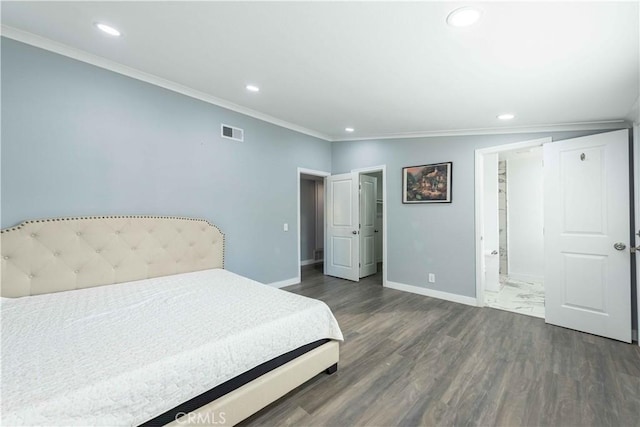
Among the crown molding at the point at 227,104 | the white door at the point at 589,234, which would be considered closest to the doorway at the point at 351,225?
the crown molding at the point at 227,104

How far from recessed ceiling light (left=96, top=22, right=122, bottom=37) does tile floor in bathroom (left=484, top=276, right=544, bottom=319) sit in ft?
16.4

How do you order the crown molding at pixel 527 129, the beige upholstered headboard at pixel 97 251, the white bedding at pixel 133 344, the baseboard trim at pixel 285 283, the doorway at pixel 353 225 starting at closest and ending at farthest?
1. the white bedding at pixel 133 344
2. the beige upholstered headboard at pixel 97 251
3. the crown molding at pixel 527 129
4. the baseboard trim at pixel 285 283
5. the doorway at pixel 353 225

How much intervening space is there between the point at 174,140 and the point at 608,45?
3842mm

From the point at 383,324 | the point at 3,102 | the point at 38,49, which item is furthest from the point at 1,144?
the point at 383,324

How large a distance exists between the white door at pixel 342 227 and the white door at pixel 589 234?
2676 millimetres

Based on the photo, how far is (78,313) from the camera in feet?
6.03

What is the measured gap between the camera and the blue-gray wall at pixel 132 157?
7.25ft

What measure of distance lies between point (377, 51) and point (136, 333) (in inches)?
99.9

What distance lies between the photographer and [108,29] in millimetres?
2020

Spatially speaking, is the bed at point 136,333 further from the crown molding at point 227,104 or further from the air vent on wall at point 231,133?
the crown molding at point 227,104

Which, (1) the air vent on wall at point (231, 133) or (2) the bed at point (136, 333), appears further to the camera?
(1) the air vent on wall at point (231, 133)

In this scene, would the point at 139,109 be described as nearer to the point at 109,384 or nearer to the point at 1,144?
the point at 1,144

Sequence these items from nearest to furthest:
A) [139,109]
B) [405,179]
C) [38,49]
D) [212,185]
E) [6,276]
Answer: [6,276], [38,49], [139,109], [212,185], [405,179]

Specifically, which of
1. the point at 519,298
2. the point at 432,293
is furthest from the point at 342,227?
the point at 519,298
